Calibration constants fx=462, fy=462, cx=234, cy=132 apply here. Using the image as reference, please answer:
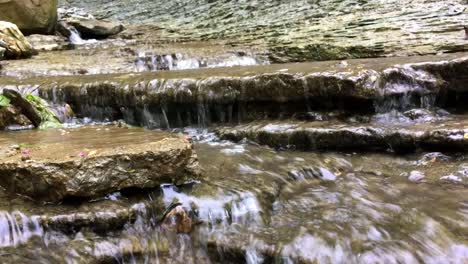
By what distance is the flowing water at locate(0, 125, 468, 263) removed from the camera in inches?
119

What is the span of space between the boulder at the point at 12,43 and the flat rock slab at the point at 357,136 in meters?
6.23

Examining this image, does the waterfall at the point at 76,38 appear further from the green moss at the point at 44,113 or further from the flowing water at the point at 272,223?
the flowing water at the point at 272,223

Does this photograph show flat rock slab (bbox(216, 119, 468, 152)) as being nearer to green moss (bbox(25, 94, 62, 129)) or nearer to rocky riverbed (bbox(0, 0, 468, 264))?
rocky riverbed (bbox(0, 0, 468, 264))

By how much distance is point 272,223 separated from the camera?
11.3 feet

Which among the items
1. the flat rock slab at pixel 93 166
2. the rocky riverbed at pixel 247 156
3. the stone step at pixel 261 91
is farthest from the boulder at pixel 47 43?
the flat rock slab at pixel 93 166

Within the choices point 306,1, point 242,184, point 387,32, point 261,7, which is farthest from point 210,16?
point 242,184

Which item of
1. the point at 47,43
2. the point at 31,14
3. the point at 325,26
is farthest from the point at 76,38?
the point at 325,26

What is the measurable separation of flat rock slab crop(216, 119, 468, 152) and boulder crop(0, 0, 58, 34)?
8.76m

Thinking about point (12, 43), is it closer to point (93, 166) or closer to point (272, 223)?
point (93, 166)

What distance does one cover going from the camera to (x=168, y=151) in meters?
3.55

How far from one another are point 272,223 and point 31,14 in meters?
10.9

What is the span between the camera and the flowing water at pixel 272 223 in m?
3.03

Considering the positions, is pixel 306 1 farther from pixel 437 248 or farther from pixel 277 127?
pixel 437 248

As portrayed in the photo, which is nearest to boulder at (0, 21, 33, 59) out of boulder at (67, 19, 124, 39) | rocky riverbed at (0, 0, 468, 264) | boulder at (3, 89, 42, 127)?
rocky riverbed at (0, 0, 468, 264)
